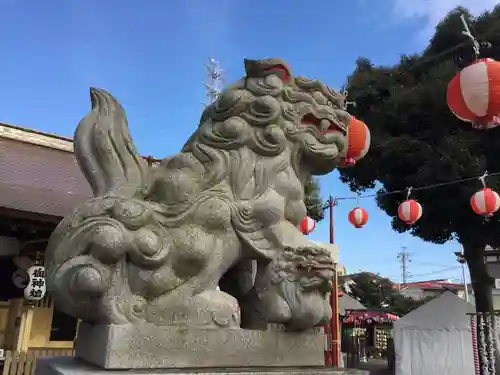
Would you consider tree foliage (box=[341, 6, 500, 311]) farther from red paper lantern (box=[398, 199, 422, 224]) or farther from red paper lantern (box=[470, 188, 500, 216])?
red paper lantern (box=[470, 188, 500, 216])

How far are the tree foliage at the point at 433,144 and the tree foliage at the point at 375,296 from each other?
1745cm

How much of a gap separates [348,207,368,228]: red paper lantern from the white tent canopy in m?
2.16

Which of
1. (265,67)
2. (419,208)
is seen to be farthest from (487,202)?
(265,67)

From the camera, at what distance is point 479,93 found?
441 cm

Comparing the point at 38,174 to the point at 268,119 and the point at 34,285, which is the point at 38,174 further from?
the point at 268,119

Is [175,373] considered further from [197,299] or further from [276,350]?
[276,350]

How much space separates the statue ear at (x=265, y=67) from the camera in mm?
2396

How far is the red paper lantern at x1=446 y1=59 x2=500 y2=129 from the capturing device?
434cm

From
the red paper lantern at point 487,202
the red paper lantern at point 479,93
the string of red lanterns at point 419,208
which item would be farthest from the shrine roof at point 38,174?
the red paper lantern at point 487,202

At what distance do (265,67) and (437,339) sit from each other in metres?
8.07

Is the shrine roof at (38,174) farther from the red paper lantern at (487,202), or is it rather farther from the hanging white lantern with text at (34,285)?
the red paper lantern at (487,202)

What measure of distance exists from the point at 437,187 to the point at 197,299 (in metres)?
7.30

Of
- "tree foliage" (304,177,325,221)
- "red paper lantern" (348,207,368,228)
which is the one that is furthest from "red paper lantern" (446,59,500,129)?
"tree foliage" (304,177,325,221)

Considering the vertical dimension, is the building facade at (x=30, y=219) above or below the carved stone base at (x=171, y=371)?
above
